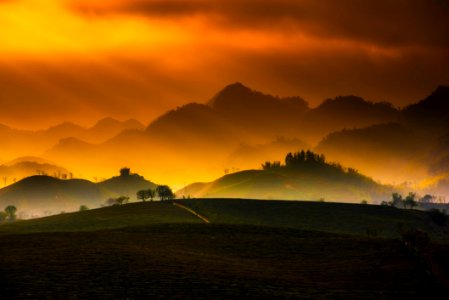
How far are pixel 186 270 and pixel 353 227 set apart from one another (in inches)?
5048

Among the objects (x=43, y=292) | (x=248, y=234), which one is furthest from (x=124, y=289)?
(x=248, y=234)

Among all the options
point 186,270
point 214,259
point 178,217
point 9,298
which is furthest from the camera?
point 178,217

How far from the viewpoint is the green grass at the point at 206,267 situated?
6388 centimetres

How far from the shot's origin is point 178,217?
187 m

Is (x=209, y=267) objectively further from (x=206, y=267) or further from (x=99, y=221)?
(x=99, y=221)

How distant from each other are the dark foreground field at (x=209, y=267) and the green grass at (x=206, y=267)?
115 millimetres

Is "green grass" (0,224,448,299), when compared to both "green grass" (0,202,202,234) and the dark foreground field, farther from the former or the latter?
"green grass" (0,202,202,234)

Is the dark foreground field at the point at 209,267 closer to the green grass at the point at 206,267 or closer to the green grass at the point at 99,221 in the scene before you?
the green grass at the point at 206,267

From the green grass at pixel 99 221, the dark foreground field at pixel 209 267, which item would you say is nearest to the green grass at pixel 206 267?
the dark foreground field at pixel 209 267

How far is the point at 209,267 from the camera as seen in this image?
81.4 meters

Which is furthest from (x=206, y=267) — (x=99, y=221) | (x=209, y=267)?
(x=99, y=221)

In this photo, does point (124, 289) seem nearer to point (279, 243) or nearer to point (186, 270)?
point (186, 270)

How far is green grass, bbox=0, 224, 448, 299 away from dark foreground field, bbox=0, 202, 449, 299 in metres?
0.11

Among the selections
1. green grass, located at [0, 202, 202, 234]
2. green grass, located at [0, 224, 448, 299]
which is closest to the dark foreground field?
green grass, located at [0, 224, 448, 299]
